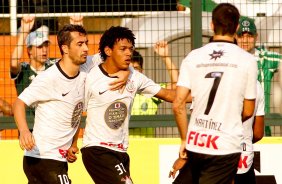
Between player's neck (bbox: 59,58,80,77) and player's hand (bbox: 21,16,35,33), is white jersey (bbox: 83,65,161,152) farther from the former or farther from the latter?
player's hand (bbox: 21,16,35,33)

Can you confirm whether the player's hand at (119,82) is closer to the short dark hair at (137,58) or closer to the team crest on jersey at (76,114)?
the team crest on jersey at (76,114)

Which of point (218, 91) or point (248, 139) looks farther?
point (248, 139)

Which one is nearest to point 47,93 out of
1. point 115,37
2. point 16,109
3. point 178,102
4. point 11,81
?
point 16,109

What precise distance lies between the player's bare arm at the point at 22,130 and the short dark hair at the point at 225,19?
1.99m

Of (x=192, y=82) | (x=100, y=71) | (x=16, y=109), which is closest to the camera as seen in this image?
(x=192, y=82)

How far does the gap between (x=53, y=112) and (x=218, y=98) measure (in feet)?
6.75

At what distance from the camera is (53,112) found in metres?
9.27

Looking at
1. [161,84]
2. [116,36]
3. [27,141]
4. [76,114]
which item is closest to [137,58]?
[161,84]

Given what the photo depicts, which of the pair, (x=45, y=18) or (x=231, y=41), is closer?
(x=231, y=41)

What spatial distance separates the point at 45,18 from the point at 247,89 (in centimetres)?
492

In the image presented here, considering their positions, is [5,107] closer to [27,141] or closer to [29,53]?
[29,53]

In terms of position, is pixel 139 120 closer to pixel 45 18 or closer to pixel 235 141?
pixel 45 18

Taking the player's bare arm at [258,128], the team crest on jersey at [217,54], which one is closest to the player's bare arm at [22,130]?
the team crest on jersey at [217,54]

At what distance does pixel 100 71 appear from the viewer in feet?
31.6
